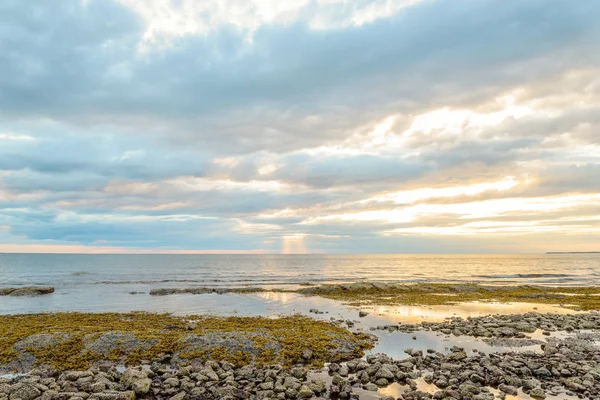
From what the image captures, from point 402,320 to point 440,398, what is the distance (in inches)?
571

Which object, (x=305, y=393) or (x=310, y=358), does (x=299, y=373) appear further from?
(x=310, y=358)

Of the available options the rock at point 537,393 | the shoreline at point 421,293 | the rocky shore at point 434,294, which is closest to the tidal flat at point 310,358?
the rock at point 537,393

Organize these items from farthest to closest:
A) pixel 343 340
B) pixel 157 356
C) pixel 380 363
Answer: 1. pixel 343 340
2. pixel 157 356
3. pixel 380 363

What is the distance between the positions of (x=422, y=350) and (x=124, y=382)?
1229cm

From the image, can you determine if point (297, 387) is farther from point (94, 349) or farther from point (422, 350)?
point (94, 349)

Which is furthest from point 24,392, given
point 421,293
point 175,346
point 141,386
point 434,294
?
point 421,293

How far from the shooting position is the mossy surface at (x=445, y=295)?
35.3 m

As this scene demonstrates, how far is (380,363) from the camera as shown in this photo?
1401cm

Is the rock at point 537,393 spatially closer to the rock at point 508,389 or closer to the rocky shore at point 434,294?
the rock at point 508,389

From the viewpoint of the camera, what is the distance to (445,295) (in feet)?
136

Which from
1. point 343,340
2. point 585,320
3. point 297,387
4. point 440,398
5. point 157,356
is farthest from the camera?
point 585,320

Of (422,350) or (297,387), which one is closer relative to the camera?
(297,387)

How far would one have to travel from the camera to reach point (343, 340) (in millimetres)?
17797

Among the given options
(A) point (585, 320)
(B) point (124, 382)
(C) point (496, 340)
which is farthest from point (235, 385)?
(A) point (585, 320)
